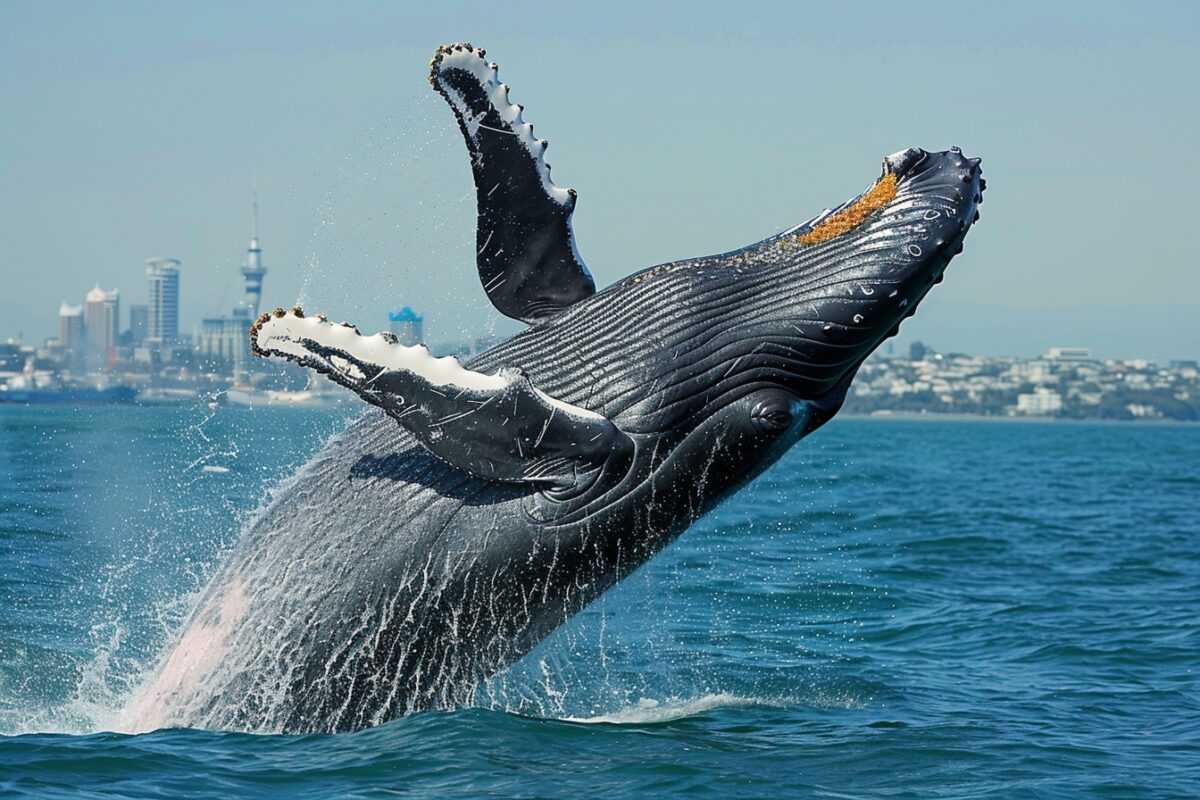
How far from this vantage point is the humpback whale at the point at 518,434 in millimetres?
7691

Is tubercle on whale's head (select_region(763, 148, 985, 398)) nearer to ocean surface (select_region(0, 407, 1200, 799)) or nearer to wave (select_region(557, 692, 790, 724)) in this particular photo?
ocean surface (select_region(0, 407, 1200, 799))

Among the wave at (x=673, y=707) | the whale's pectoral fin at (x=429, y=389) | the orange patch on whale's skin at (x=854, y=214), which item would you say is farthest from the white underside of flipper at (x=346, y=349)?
the wave at (x=673, y=707)

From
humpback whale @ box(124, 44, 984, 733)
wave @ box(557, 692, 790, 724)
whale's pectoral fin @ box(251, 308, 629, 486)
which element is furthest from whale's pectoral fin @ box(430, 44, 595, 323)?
wave @ box(557, 692, 790, 724)

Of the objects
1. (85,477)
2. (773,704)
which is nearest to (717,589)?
(773,704)

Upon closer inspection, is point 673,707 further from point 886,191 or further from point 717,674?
point 886,191

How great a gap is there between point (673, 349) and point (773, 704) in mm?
3627

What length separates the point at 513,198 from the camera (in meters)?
8.70

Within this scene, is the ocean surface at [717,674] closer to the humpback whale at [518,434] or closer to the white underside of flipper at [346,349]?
the humpback whale at [518,434]

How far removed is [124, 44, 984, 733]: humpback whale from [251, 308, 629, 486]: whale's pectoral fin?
0.01 m

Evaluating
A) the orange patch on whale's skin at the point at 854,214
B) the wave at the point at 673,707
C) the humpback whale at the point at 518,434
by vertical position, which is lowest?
the wave at the point at 673,707

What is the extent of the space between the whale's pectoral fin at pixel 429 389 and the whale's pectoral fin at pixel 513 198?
1.16 metres

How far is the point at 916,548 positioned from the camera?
23.8 m

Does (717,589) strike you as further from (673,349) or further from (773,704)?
(673,349)

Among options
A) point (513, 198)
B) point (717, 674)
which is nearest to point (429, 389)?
point (513, 198)
